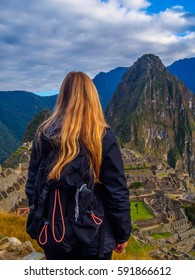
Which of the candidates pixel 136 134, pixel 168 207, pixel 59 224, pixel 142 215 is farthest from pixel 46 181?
pixel 136 134

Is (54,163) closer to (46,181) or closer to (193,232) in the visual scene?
(46,181)

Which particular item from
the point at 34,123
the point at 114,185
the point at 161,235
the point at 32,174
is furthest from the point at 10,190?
the point at 34,123

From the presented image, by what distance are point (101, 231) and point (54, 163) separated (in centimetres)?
89

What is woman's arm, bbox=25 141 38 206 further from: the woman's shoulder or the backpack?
the woman's shoulder

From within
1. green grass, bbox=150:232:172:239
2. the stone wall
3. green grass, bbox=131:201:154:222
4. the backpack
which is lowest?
green grass, bbox=150:232:172:239

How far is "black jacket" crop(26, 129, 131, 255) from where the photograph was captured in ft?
13.1

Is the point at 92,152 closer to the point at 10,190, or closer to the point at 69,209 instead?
the point at 69,209

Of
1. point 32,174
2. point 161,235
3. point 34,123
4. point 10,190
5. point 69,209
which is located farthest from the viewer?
point 34,123

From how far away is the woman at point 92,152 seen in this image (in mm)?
3906

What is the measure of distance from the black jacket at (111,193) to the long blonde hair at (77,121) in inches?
4.1

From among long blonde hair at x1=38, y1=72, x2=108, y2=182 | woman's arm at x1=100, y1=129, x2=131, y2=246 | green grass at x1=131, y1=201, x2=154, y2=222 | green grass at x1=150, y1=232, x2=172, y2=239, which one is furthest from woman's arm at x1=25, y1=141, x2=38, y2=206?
green grass at x1=131, y1=201, x2=154, y2=222

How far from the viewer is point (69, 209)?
382 centimetres

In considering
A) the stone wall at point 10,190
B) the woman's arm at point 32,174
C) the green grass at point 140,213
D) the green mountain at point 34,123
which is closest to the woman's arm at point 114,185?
the woman's arm at point 32,174

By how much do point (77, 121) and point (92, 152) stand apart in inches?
14.7
